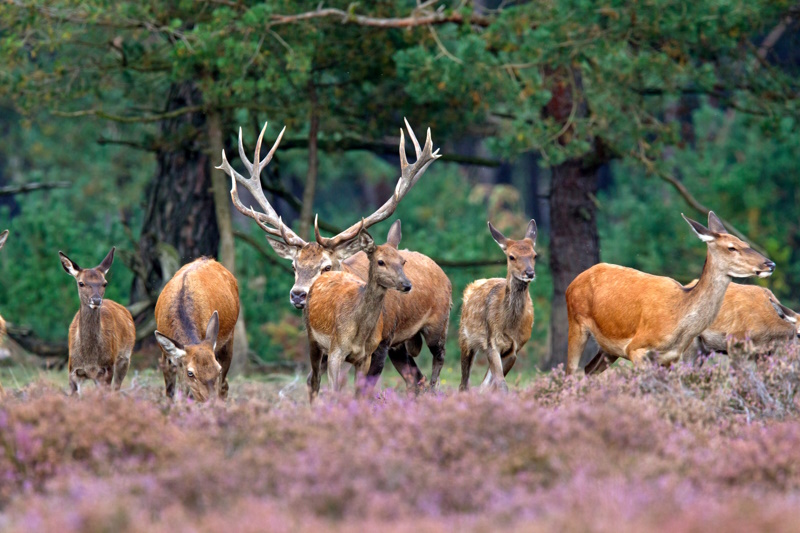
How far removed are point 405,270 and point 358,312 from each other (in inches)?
60.4

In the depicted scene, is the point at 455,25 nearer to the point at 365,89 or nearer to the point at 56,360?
the point at 365,89

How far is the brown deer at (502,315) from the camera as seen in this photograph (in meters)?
10.0

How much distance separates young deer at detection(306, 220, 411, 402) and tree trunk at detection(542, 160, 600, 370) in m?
5.61

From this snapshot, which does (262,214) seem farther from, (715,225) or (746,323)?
(746,323)

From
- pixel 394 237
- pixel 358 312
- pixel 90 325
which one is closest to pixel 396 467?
pixel 358 312

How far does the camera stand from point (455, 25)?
601 inches

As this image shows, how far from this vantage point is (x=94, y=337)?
1018 centimetres

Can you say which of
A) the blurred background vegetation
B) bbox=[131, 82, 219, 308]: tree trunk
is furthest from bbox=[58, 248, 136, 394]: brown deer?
bbox=[131, 82, 219, 308]: tree trunk

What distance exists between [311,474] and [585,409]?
6.11ft

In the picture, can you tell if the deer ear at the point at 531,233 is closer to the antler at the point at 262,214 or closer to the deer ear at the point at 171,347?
the antler at the point at 262,214

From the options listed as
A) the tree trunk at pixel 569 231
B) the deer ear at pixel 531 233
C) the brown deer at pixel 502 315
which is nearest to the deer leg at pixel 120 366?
the brown deer at pixel 502 315

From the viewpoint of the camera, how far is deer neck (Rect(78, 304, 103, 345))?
10086mm

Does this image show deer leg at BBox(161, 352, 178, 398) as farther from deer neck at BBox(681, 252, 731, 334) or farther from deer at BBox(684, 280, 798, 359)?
deer at BBox(684, 280, 798, 359)

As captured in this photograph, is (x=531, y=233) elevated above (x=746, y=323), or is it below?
above
